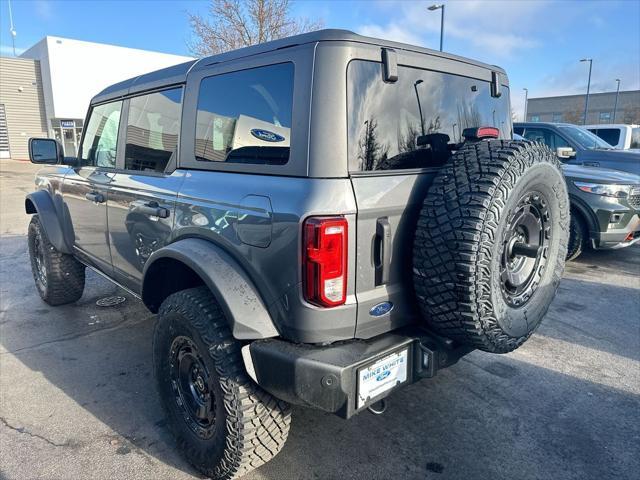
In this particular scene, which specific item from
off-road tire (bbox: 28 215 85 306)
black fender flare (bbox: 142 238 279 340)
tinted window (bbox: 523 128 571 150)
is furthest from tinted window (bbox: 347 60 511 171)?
tinted window (bbox: 523 128 571 150)

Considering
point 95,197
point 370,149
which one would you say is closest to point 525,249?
point 370,149

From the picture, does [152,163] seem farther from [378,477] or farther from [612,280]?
[612,280]

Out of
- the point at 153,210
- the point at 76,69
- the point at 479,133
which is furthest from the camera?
the point at 76,69

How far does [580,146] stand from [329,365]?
729 cm

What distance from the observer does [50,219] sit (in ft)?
14.2

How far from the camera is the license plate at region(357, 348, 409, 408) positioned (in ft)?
6.36

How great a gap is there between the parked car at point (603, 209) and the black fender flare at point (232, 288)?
5.12m

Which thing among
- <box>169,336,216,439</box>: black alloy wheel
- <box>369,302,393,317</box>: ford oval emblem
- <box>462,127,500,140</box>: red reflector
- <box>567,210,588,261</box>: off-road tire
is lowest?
<box>169,336,216,439</box>: black alloy wheel

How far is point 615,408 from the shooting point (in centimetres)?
295

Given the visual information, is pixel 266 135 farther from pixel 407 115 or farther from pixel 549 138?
pixel 549 138

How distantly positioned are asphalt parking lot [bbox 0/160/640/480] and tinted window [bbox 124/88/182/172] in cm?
156

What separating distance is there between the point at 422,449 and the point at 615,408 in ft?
4.49

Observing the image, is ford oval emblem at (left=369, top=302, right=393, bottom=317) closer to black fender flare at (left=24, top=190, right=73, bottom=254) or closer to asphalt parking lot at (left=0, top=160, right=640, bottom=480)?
asphalt parking lot at (left=0, top=160, right=640, bottom=480)

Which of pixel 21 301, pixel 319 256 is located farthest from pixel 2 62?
pixel 319 256
